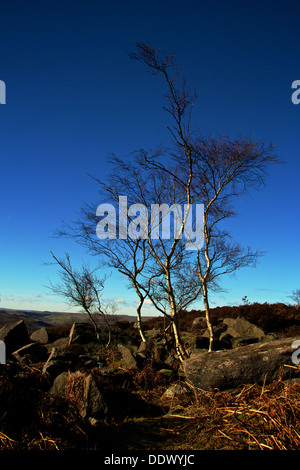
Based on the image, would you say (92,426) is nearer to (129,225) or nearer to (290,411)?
(290,411)

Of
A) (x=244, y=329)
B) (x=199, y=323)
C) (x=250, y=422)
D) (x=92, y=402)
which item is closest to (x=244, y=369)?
(x=250, y=422)

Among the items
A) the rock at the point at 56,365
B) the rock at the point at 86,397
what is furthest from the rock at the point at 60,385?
the rock at the point at 56,365

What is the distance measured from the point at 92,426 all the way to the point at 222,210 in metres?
10.3

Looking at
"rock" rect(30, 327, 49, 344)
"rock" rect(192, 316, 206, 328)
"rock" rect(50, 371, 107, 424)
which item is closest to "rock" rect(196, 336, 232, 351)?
"rock" rect(192, 316, 206, 328)

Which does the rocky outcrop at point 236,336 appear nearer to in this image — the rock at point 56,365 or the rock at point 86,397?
the rock at point 56,365

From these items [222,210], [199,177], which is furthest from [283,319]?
[199,177]

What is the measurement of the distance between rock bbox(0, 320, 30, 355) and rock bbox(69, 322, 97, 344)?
239cm

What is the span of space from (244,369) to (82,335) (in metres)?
12.3

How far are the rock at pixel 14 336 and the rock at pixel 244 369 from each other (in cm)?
1209

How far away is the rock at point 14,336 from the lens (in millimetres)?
14545

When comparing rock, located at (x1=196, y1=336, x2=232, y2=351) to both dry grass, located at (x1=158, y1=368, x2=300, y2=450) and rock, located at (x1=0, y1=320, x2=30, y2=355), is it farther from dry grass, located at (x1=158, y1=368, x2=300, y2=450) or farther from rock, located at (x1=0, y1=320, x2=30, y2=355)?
dry grass, located at (x1=158, y1=368, x2=300, y2=450)

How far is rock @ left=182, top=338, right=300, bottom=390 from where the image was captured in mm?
5094

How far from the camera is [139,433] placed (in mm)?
4492
